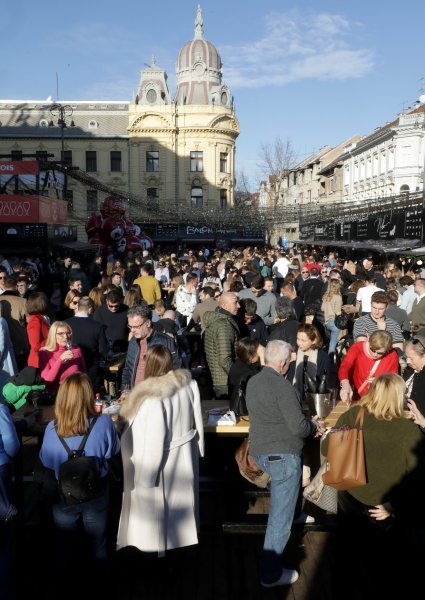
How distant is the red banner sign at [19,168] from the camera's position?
17328 millimetres

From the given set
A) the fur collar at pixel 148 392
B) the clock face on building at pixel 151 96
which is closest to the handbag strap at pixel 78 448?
the fur collar at pixel 148 392

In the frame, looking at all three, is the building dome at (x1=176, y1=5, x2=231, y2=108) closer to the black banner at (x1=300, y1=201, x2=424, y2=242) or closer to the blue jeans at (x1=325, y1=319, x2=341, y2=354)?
the black banner at (x1=300, y1=201, x2=424, y2=242)

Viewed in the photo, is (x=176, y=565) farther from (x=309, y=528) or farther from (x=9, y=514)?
(x=9, y=514)

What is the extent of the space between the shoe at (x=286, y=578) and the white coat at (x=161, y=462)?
0.63 meters

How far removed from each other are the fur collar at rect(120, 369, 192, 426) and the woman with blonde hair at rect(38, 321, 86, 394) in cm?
163

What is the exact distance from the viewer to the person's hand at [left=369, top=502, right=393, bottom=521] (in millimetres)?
3719

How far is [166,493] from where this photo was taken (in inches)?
160

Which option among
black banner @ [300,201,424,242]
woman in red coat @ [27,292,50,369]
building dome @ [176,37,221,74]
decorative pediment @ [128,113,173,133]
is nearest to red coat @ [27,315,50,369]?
woman in red coat @ [27,292,50,369]

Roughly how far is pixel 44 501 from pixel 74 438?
516mm

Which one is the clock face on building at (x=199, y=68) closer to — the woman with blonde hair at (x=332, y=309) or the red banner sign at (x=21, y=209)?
the red banner sign at (x=21, y=209)

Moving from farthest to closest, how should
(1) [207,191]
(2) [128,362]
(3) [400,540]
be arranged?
(1) [207,191] → (2) [128,362] → (3) [400,540]

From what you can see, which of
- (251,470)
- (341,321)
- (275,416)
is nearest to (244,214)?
(341,321)

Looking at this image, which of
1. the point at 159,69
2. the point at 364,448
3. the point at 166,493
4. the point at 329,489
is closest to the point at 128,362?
the point at 166,493

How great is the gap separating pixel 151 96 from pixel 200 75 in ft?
18.4
